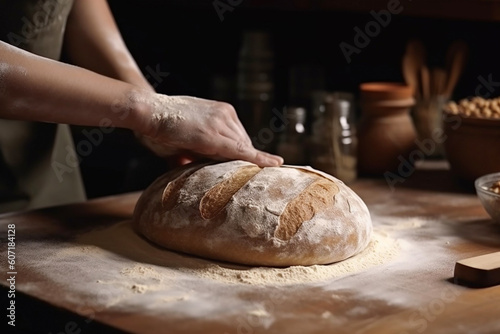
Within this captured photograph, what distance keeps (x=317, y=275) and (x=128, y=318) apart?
1.23ft

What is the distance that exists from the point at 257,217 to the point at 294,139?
0.93 m

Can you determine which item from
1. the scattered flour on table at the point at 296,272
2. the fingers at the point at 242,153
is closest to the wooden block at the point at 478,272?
the scattered flour on table at the point at 296,272

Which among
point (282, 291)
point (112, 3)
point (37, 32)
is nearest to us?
point (282, 291)

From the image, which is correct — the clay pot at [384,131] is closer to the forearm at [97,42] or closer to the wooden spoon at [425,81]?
the wooden spoon at [425,81]

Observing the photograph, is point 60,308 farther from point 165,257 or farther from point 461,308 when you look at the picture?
point 461,308

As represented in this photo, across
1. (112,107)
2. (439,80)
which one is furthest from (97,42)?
(439,80)

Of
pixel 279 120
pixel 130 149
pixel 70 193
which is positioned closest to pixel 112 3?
pixel 130 149

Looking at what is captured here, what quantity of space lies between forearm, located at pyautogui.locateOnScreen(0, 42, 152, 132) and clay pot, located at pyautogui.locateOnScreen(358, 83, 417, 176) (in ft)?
2.87

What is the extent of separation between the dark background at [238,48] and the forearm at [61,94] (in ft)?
3.29

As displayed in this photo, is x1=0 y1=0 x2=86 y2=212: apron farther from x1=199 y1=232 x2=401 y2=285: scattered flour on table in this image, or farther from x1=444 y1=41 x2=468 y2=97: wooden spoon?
x1=444 y1=41 x2=468 y2=97: wooden spoon

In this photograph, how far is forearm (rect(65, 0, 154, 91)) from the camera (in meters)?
1.89

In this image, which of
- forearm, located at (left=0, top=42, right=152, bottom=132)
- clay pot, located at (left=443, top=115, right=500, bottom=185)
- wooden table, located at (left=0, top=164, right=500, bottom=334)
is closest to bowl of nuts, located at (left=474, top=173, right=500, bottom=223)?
wooden table, located at (left=0, top=164, right=500, bottom=334)

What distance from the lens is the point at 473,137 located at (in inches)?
78.6

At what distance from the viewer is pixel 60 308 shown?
1175mm
